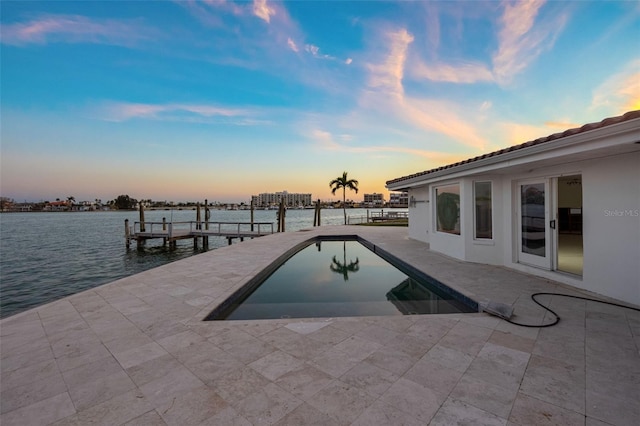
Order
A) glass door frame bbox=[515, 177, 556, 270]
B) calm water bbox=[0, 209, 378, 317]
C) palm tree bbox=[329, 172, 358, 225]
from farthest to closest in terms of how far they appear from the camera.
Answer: palm tree bbox=[329, 172, 358, 225] < calm water bbox=[0, 209, 378, 317] < glass door frame bbox=[515, 177, 556, 270]

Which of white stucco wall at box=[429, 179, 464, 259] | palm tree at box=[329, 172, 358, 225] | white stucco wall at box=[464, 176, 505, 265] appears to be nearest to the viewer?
white stucco wall at box=[464, 176, 505, 265]

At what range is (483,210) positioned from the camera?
653 centimetres

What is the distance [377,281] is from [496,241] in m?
2.88

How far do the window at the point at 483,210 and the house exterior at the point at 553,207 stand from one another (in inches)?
0.8

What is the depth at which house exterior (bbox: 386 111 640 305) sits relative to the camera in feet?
12.4

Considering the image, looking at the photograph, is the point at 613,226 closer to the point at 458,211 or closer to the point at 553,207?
the point at 553,207

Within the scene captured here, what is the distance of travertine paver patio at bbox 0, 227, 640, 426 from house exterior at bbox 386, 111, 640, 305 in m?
0.95

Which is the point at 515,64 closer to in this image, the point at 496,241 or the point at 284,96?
the point at 496,241

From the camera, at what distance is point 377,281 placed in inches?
258

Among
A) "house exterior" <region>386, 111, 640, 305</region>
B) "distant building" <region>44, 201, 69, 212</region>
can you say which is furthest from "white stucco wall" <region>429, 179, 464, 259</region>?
"distant building" <region>44, 201, 69, 212</region>

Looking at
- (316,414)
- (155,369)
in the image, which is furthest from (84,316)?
(316,414)

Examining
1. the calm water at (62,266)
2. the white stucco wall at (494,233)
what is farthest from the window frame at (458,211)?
the calm water at (62,266)

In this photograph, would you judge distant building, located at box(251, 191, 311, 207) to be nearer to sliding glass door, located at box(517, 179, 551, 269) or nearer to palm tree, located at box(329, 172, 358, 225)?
palm tree, located at box(329, 172, 358, 225)

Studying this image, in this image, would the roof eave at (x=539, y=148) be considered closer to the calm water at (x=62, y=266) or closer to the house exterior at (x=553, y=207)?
the house exterior at (x=553, y=207)
